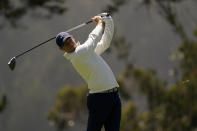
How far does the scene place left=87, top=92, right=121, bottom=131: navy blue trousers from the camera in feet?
26.6

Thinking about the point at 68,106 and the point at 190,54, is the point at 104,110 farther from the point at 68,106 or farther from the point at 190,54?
the point at 68,106

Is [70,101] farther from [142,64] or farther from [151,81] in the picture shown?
[142,64]

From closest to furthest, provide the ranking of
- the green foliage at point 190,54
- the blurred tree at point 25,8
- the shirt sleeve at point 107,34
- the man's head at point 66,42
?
the man's head at point 66,42
the shirt sleeve at point 107,34
the blurred tree at point 25,8
the green foliage at point 190,54

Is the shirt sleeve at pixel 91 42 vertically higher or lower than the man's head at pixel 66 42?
lower

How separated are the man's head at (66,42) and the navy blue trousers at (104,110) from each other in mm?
582

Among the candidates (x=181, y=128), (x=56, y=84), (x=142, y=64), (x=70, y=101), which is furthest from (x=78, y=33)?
(x=181, y=128)

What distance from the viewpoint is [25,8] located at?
2530 centimetres

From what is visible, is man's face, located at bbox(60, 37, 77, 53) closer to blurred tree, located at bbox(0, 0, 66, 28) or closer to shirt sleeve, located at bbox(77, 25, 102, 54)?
shirt sleeve, located at bbox(77, 25, 102, 54)

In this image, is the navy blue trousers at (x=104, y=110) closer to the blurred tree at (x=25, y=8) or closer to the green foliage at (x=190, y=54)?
the blurred tree at (x=25, y=8)

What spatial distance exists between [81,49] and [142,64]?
157m

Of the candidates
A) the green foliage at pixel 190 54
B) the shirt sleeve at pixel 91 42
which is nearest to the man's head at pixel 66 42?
the shirt sleeve at pixel 91 42

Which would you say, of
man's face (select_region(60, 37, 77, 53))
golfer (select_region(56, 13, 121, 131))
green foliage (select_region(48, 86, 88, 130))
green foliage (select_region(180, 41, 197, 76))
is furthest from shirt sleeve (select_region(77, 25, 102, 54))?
green foliage (select_region(48, 86, 88, 130))

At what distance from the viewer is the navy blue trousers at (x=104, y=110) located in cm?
812

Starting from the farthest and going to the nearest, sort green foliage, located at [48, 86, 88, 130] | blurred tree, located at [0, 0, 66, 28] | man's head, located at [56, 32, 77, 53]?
green foliage, located at [48, 86, 88, 130], blurred tree, located at [0, 0, 66, 28], man's head, located at [56, 32, 77, 53]
